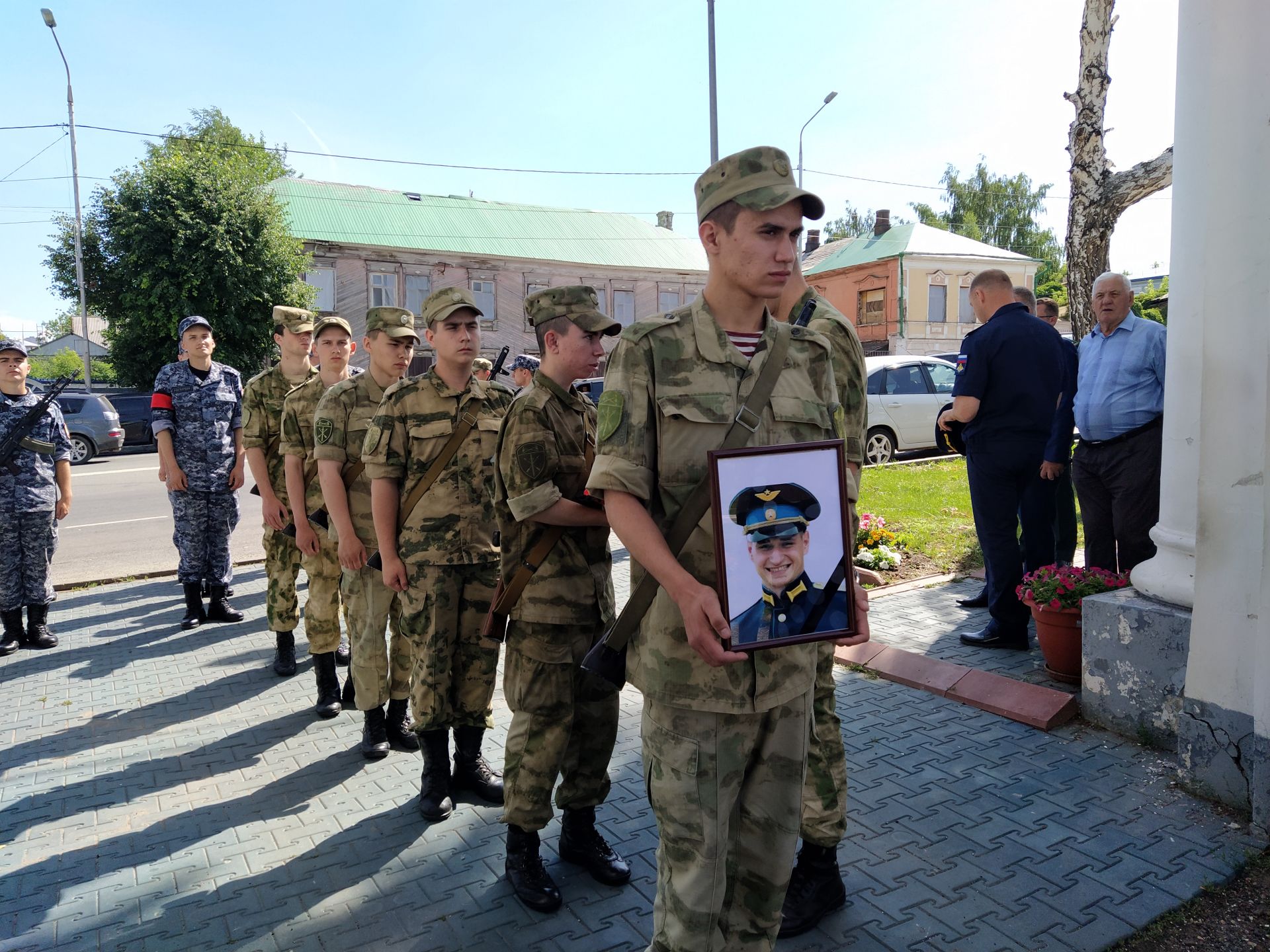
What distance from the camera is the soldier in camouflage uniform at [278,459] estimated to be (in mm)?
5234

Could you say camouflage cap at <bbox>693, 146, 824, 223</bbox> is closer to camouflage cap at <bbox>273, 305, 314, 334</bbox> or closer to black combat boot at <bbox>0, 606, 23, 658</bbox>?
camouflage cap at <bbox>273, 305, 314, 334</bbox>

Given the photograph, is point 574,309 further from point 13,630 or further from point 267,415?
point 13,630

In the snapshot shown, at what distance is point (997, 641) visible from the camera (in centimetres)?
504

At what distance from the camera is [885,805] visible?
3.36m

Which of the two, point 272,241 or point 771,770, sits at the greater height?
point 272,241

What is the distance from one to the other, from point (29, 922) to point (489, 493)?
2111 millimetres

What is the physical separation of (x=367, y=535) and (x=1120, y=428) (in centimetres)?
418

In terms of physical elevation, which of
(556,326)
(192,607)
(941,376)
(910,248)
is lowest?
(192,607)

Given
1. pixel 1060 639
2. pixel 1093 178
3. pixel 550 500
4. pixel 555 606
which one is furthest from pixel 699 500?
pixel 1093 178

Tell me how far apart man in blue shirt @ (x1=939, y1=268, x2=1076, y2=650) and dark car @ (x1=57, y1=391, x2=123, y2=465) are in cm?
2058

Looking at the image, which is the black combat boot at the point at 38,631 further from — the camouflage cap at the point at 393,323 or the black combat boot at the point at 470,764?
the black combat boot at the point at 470,764

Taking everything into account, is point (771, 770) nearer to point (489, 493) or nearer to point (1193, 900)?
point (1193, 900)

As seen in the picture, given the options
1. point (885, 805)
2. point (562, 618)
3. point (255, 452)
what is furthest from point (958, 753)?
point (255, 452)

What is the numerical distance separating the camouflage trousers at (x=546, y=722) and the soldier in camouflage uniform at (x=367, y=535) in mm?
1216
